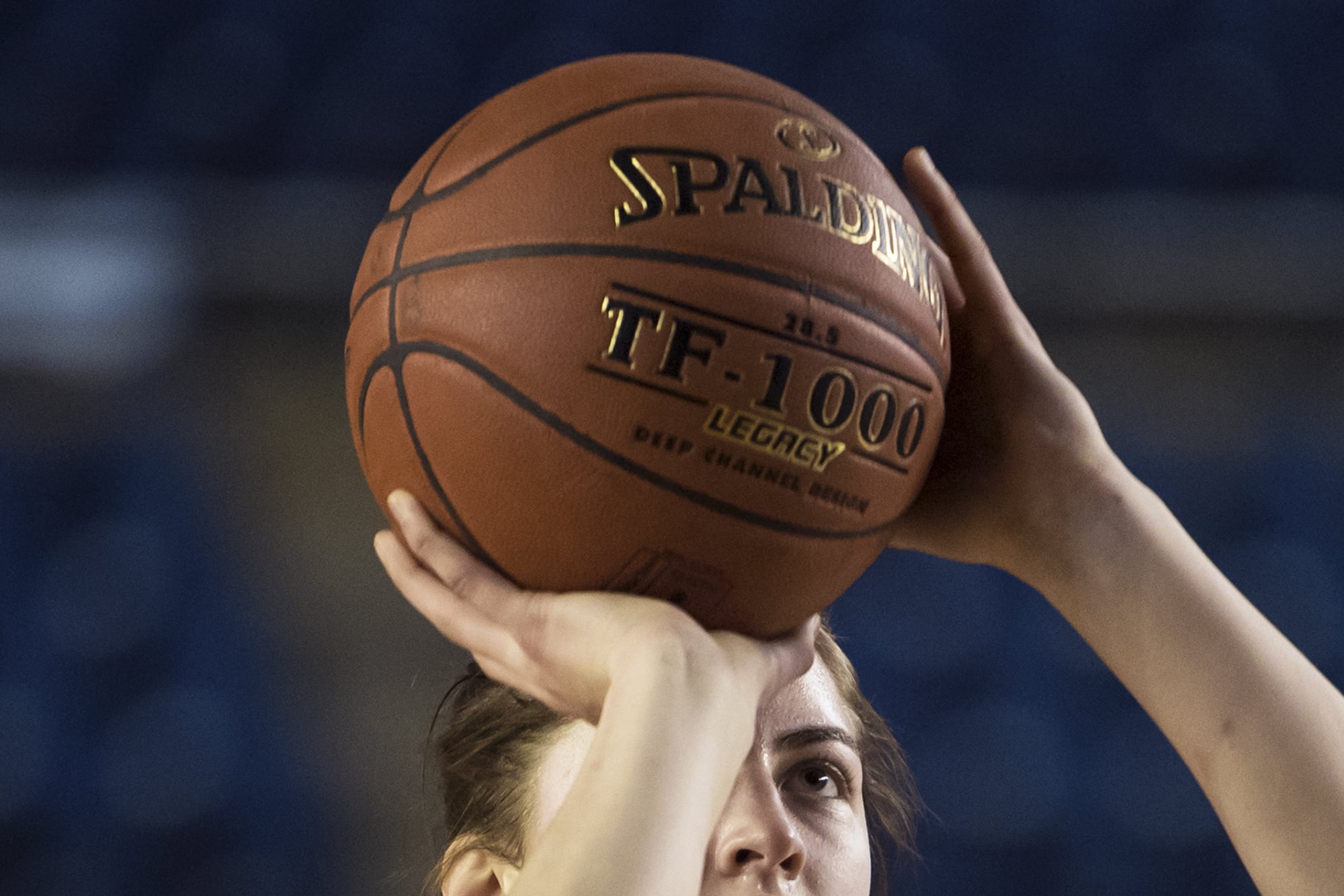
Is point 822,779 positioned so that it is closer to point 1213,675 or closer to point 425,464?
point 1213,675

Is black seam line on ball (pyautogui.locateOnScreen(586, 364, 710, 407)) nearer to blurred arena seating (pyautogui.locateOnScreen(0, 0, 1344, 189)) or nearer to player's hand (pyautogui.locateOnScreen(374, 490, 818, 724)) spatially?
player's hand (pyautogui.locateOnScreen(374, 490, 818, 724))

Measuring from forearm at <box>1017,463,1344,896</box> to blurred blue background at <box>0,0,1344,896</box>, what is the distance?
5.41 feet

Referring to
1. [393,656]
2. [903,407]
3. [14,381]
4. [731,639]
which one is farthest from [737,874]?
[14,381]

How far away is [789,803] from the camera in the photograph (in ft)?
4.47

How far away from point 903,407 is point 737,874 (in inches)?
19.6

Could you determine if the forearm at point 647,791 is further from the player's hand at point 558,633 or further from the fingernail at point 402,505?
the fingernail at point 402,505

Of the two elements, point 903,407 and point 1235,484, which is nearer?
point 903,407

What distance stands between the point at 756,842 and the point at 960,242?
0.62 metres

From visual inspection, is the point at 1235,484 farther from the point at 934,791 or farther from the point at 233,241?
the point at 233,241

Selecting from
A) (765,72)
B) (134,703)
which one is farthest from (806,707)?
(765,72)

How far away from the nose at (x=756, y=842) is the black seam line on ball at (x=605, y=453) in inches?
14.7

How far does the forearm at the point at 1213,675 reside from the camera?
114 centimetres

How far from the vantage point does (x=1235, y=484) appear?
313 cm

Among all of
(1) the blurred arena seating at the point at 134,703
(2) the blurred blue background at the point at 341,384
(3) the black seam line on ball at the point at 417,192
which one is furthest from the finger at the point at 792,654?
(1) the blurred arena seating at the point at 134,703
